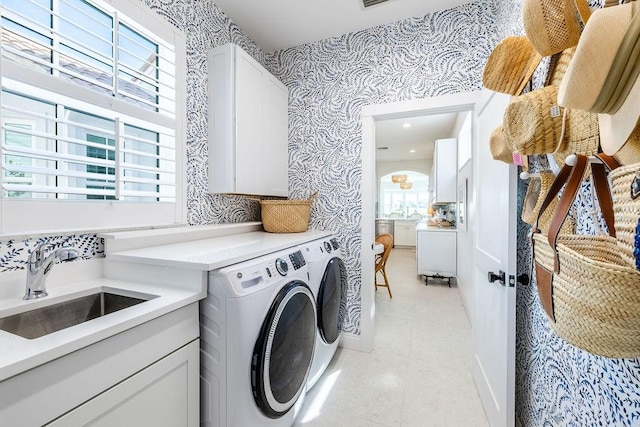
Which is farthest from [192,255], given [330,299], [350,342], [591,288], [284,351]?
[350,342]

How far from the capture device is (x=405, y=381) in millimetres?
1936

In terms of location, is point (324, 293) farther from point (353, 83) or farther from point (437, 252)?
point (437, 252)

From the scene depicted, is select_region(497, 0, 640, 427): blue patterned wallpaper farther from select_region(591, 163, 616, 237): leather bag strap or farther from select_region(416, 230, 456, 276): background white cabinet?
select_region(416, 230, 456, 276): background white cabinet

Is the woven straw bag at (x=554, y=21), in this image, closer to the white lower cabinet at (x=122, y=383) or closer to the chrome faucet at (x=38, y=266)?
the white lower cabinet at (x=122, y=383)

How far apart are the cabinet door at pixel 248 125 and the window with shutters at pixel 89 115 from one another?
363mm

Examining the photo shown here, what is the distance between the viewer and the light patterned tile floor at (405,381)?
1614 mm

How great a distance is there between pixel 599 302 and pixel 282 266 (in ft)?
3.63

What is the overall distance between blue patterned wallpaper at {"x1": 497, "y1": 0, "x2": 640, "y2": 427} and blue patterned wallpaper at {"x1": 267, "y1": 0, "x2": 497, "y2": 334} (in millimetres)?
359

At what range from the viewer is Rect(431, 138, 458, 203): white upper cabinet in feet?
14.3

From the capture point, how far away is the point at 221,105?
197 cm

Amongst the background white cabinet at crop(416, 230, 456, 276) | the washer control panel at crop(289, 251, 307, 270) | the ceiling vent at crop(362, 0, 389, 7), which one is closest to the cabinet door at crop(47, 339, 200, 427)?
the washer control panel at crop(289, 251, 307, 270)

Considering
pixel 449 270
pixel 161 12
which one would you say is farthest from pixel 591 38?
pixel 449 270

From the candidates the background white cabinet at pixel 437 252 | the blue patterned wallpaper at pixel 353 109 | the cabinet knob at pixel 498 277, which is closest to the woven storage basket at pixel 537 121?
the blue patterned wallpaper at pixel 353 109

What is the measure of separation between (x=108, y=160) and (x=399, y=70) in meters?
2.08
